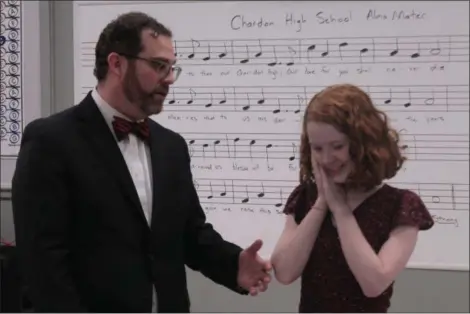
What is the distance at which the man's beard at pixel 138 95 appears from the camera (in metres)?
1.44

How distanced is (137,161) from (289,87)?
957 millimetres

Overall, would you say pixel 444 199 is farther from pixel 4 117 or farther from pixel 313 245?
pixel 4 117

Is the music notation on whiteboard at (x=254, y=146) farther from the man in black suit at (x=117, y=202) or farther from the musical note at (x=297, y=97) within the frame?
the man in black suit at (x=117, y=202)

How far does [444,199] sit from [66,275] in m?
1.39

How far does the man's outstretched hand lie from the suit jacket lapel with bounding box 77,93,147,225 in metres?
0.29

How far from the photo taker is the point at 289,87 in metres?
2.28

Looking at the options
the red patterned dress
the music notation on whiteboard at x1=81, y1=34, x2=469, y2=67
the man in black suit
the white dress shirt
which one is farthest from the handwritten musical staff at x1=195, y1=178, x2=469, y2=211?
the red patterned dress

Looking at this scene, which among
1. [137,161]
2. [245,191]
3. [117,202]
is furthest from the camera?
[245,191]

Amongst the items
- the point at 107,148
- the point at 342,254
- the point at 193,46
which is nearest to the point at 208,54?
the point at 193,46

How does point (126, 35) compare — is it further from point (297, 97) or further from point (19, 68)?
point (19, 68)

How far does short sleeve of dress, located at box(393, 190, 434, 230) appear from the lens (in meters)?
1.25

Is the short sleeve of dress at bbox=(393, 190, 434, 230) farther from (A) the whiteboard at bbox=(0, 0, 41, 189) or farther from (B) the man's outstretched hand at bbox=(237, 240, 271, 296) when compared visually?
(A) the whiteboard at bbox=(0, 0, 41, 189)

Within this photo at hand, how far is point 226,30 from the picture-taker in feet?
7.55

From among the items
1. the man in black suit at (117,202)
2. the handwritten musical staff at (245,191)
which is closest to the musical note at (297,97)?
the handwritten musical staff at (245,191)
